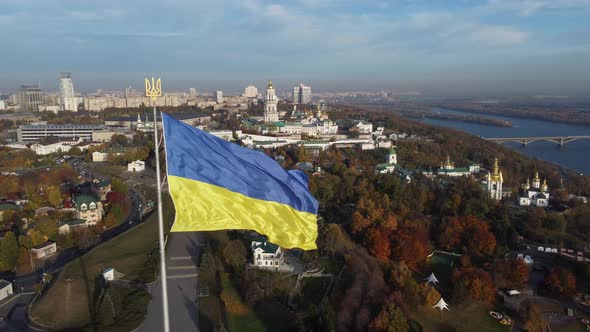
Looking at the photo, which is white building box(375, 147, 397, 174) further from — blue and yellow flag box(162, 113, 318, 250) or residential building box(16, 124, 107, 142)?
residential building box(16, 124, 107, 142)

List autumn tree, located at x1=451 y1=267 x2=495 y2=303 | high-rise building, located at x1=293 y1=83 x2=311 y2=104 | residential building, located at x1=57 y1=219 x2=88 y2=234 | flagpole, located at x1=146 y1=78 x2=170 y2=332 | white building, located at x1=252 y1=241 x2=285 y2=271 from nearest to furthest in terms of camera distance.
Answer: flagpole, located at x1=146 y1=78 x2=170 y2=332, autumn tree, located at x1=451 y1=267 x2=495 y2=303, white building, located at x1=252 y1=241 x2=285 y2=271, residential building, located at x1=57 y1=219 x2=88 y2=234, high-rise building, located at x1=293 y1=83 x2=311 y2=104

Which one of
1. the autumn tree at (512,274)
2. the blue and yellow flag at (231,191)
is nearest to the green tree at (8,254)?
the blue and yellow flag at (231,191)

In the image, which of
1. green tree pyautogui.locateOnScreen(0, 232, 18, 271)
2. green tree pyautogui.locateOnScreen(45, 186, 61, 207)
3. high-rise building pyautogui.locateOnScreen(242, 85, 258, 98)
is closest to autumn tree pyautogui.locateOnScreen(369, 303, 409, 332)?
green tree pyautogui.locateOnScreen(0, 232, 18, 271)

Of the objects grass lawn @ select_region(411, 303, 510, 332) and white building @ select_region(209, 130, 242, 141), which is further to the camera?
white building @ select_region(209, 130, 242, 141)

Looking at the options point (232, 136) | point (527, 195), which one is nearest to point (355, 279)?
point (527, 195)

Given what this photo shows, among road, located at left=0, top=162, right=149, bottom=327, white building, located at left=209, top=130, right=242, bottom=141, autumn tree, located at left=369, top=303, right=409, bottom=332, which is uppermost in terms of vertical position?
white building, located at left=209, top=130, right=242, bottom=141

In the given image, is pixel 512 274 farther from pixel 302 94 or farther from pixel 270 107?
pixel 302 94
